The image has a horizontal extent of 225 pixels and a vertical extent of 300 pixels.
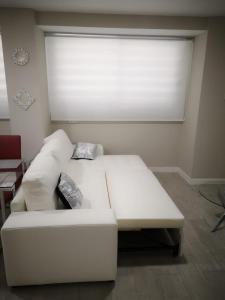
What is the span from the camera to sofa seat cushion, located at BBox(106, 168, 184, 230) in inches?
77.7

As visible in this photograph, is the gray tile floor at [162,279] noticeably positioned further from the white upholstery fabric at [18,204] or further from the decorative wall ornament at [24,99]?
the decorative wall ornament at [24,99]

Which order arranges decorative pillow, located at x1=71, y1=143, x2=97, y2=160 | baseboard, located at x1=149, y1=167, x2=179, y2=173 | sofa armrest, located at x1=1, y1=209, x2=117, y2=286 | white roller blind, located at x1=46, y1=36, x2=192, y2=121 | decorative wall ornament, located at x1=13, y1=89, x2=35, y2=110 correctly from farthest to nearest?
baseboard, located at x1=149, y1=167, x2=179, y2=173 < white roller blind, located at x1=46, y1=36, x2=192, y2=121 < decorative pillow, located at x1=71, y1=143, x2=97, y2=160 < decorative wall ornament, located at x1=13, y1=89, x2=35, y2=110 < sofa armrest, located at x1=1, y1=209, x2=117, y2=286

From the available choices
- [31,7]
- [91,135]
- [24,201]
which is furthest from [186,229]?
[31,7]

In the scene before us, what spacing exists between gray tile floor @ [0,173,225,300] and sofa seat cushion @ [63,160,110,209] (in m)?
0.54

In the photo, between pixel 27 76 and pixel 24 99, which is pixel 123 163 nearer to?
pixel 24 99

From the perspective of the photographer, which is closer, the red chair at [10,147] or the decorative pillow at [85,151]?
the red chair at [10,147]

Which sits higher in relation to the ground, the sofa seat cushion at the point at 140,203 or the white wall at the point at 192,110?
the white wall at the point at 192,110

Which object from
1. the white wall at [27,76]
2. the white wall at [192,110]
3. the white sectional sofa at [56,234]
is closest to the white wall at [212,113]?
the white wall at [192,110]

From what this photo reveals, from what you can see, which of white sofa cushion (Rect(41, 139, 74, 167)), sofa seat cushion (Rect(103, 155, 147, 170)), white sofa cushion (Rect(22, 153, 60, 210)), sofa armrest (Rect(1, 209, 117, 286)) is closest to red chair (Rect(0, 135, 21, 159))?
white sofa cushion (Rect(41, 139, 74, 167))

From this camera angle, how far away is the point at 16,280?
1708mm

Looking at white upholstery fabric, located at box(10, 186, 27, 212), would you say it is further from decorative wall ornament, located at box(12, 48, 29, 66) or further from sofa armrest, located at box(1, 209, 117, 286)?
decorative wall ornament, located at box(12, 48, 29, 66)

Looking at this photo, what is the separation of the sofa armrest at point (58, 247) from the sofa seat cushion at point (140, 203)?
12.8 inches

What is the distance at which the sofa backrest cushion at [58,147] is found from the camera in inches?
95.7

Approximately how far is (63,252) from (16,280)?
43 cm
